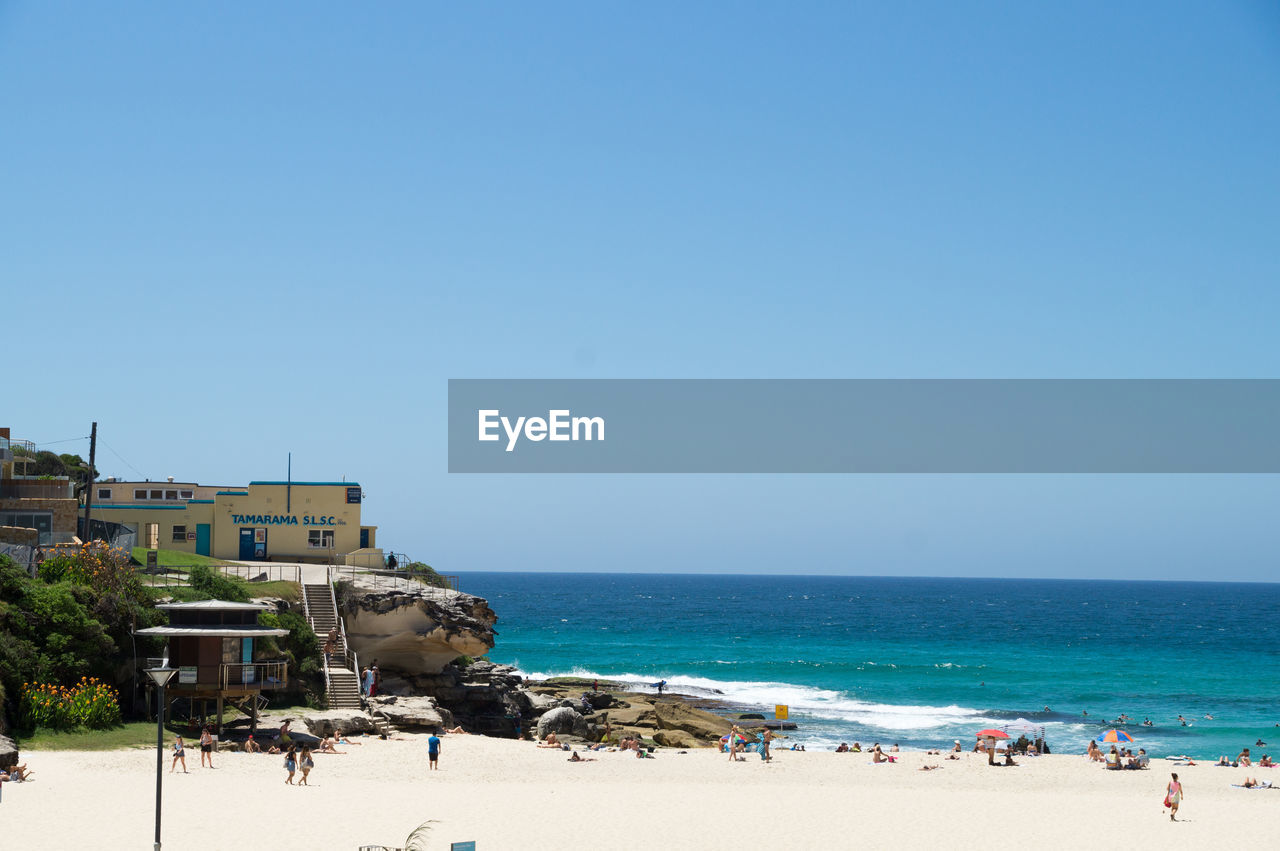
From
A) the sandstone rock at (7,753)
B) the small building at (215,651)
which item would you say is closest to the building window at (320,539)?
the small building at (215,651)

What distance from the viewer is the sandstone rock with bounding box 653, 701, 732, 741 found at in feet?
159

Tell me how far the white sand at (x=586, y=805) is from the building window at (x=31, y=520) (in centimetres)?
2511

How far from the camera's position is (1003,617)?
159 metres

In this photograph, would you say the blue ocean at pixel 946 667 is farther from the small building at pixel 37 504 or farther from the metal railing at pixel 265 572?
the small building at pixel 37 504

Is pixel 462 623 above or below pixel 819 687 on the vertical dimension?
above

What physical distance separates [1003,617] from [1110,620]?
46.6 feet

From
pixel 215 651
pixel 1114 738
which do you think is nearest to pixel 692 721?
pixel 1114 738

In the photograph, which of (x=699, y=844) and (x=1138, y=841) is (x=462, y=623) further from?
(x=1138, y=841)

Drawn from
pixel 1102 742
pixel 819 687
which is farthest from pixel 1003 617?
pixel 1102 742

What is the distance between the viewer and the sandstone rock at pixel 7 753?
84.5 ft

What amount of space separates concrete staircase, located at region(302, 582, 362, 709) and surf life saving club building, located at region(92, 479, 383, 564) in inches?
396

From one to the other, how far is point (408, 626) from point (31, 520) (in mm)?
20531

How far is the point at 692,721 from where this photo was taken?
50.2 meters

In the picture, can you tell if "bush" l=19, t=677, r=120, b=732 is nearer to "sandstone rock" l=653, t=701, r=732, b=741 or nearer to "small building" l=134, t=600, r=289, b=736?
"small building" l=134, t=600, r=289, b=736
